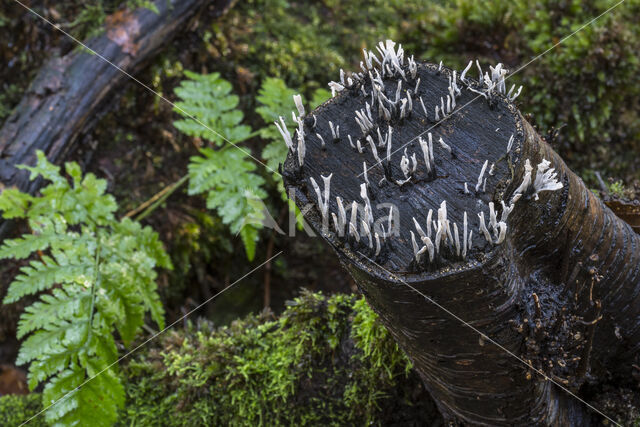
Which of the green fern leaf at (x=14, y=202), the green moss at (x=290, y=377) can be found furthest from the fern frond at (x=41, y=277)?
the green moss at (x=290, y=377)

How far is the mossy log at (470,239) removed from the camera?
6.30 ft

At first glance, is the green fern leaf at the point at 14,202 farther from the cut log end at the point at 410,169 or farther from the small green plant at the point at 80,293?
the cut log end at the point at 410,169

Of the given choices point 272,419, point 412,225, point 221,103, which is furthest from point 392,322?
point 221,103

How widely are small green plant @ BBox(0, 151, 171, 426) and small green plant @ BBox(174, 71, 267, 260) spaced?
2.02 feet

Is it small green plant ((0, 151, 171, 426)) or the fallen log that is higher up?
the fallen log

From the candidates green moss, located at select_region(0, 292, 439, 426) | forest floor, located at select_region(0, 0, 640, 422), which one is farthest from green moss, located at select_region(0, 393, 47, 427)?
forest floor, located at select_region(0, 0, 640, 422)

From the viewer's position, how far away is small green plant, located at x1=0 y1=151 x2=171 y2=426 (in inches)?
116

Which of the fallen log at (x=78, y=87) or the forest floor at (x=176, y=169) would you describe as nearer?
the fallen log at (x=78, y=87)

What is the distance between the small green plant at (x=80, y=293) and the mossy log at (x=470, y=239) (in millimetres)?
1818

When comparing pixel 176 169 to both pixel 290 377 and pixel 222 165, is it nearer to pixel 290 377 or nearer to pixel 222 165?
pixel 222 165

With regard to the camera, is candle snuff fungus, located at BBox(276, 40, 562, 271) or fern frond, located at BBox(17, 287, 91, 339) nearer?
candle snuff fungus, located at BBox(276, 40, 562, 271)

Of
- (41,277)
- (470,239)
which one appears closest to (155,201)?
(41,277)

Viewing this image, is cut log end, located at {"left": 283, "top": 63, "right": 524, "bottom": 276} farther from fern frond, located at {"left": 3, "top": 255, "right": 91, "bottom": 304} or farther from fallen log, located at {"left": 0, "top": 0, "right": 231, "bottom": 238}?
fallen log, located at {"left": 0, "top": 0, "right": 231, "bottom": 238}

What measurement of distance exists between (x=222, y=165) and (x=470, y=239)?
112 inches
